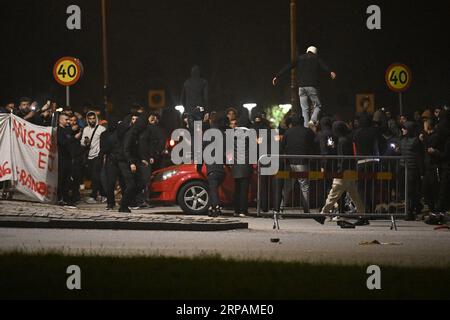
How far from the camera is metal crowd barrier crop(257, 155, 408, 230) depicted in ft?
58.3

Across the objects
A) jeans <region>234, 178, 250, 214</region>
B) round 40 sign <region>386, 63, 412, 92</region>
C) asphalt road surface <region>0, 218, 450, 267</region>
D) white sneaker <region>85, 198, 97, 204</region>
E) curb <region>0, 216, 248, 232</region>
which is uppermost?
round 40 sign <region>386, 63, 412, 92</region>

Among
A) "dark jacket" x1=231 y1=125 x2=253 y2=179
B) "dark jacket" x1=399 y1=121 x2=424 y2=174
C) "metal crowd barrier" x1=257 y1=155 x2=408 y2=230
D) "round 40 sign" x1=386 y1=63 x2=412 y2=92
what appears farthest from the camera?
"round 40 sign" x1=386 y1=63 x2=412 y2=92

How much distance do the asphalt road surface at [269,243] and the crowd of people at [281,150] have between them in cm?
127

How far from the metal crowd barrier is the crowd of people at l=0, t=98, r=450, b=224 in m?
0.04

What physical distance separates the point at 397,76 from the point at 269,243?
8859 mm

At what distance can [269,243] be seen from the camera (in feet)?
50.1

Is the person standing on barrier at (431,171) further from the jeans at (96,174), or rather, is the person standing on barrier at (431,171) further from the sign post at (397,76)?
the jeans at (96,174)

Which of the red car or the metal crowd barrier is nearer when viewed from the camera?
the metal crowd barrier

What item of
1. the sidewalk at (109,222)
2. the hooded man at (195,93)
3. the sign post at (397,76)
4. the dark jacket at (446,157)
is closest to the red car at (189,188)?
the sidewalk at (109,222)

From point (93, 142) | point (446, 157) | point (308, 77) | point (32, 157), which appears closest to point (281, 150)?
point (308, 77)

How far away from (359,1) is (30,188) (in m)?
35.9

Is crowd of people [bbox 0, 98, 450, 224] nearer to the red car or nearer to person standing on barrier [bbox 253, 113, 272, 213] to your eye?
person standing on barrier [bbox 253, 113, 272, 213]

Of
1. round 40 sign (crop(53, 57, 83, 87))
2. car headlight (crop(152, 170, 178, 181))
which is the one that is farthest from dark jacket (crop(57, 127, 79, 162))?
round 40 sign (crop(53, 57, 83, 87))

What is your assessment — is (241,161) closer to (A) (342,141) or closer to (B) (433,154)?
(A) (342,141)
